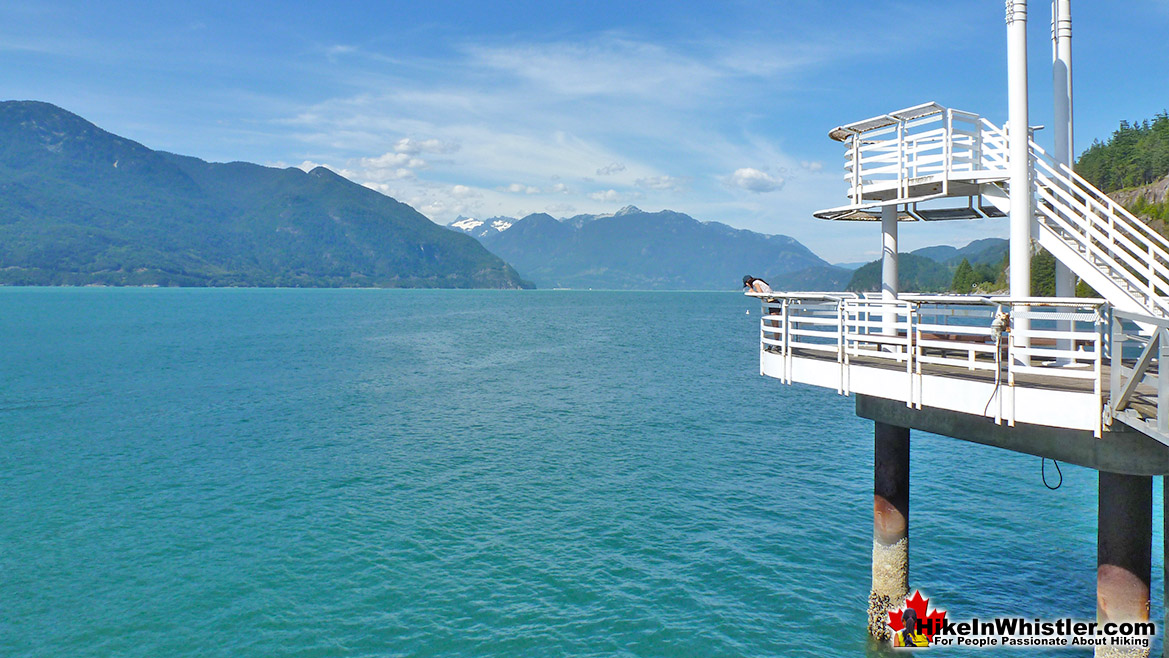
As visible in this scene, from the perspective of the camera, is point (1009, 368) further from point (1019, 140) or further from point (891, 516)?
point (891, 516)

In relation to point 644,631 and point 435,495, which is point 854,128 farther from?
point 435,495

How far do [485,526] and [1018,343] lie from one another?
1755 cm

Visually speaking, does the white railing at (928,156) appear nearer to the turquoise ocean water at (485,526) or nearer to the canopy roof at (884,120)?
the canopy roof at (884,120)

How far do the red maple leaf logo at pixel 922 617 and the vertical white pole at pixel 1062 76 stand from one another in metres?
8.11

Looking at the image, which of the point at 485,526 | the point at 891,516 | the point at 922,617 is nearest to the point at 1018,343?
the point at 891,516

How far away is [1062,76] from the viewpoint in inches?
536

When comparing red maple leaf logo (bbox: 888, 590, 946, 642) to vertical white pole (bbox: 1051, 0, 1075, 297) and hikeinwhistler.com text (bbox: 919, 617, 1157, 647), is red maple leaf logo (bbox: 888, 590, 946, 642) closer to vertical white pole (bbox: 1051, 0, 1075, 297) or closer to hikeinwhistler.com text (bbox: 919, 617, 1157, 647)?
hikeinwhistler.com text (bbox: 919, 617, 1157, 647)

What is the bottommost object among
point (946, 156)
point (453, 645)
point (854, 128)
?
point (453, 645)

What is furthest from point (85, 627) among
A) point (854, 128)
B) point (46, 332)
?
point (46, 332)

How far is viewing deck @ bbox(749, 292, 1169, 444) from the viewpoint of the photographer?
29.9 ft

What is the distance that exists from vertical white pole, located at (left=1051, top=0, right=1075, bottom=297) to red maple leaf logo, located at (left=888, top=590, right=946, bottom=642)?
8.11m

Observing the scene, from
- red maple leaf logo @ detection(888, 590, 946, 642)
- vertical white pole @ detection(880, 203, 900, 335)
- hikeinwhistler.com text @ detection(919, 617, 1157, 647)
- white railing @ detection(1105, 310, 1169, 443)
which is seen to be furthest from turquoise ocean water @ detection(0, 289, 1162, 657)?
white railing @ detection(1105, 310, 1169, 443)

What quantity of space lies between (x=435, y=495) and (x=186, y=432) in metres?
20.0

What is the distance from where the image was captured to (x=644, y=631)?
54.8 ft
